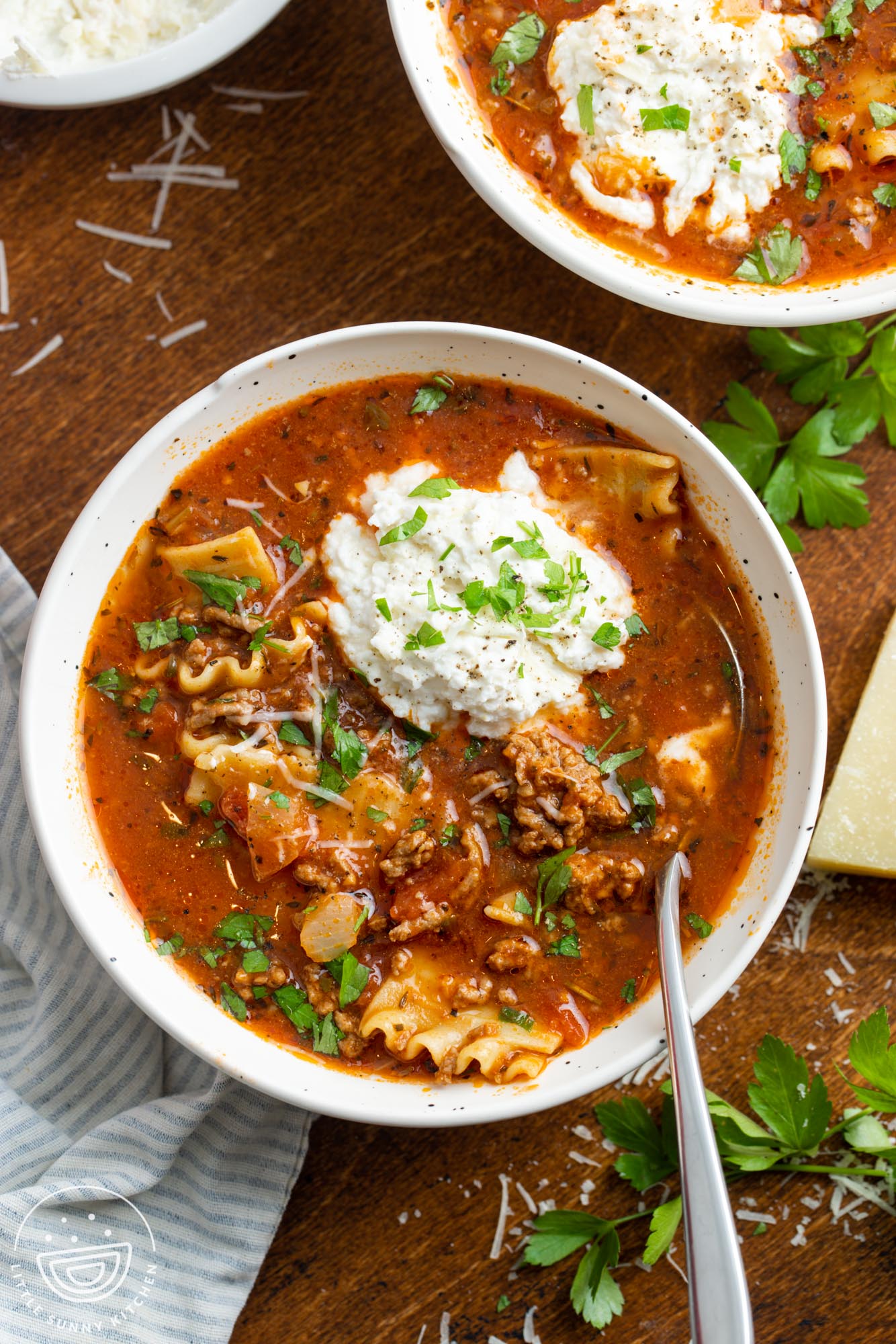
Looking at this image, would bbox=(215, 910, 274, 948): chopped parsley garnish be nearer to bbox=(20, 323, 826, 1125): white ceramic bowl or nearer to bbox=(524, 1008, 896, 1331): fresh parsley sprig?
bbox=(20, 323, 826, 1125): white ceramic bowl

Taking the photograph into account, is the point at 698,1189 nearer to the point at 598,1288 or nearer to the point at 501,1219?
the point at 598,1288

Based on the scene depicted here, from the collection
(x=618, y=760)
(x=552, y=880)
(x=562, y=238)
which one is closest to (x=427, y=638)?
(x=618, y=760)

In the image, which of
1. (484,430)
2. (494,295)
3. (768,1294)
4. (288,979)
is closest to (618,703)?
(484,430)

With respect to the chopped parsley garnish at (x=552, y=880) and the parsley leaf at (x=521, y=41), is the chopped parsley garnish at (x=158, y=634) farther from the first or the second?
the parsley leaf at (x=521, y=41)

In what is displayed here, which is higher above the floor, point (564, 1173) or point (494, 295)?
point (494, 295)

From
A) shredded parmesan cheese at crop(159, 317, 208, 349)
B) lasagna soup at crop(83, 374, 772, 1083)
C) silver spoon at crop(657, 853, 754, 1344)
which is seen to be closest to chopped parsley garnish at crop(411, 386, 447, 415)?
lasagna soup at crop(83, 374, 772, 1083)

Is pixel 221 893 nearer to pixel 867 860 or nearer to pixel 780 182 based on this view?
pixel 867 860

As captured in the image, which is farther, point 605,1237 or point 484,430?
point 605,1237
